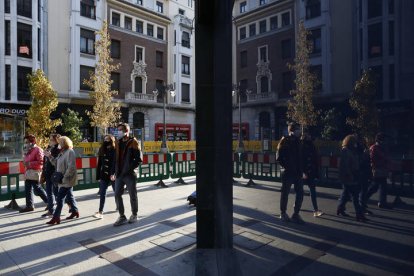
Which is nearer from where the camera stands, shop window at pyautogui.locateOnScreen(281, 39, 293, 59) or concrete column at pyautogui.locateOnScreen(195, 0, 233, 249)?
shop window at pyautogui.locateOnScreen(281, 39, 293, 59)

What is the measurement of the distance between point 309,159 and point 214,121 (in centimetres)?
218

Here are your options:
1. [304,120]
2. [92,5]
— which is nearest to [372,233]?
[304,120]

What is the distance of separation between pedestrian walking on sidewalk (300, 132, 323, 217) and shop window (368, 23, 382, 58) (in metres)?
0.50

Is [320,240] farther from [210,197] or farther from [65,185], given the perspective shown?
[65,185]

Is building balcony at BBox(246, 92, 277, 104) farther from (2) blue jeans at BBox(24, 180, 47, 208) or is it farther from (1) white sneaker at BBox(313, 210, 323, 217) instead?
(2) blue jeans at BBox(24, 180, 47, 208)

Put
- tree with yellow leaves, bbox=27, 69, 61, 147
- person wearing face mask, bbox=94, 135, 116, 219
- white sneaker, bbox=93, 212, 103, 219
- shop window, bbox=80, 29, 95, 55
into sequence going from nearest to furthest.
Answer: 1. white sneaker, bbox=93, 212, 103, 219
2. person wearing face mask, bbox=94, 135, 116, 219
3. tree with yellow leaves, bbox=27, 69, 61, 147
4. shop window, bbox=80, 29, 95, 55

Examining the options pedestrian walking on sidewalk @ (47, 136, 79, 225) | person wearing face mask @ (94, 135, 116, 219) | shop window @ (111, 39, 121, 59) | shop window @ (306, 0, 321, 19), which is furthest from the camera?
shop window @ (111, 39, 121, 59)

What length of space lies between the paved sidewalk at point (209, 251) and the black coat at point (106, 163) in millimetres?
939

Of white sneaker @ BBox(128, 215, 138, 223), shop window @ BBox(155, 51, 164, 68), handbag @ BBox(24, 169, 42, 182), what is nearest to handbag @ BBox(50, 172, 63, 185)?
handbag @ BBox(24, 169, 42, 182)

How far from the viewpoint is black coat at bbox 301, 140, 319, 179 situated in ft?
5.21

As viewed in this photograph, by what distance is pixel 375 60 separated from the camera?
54.3 inches

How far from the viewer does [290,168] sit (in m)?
1.86

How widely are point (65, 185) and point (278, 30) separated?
5.56 meters

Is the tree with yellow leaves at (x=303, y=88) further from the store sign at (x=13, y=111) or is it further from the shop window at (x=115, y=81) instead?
the store sign at (x=13, y=111)
